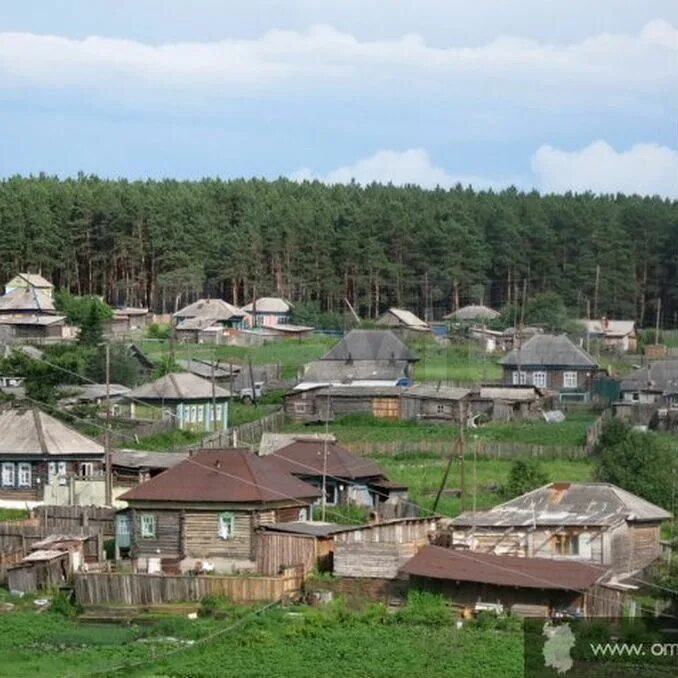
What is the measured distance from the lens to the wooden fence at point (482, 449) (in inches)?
2072

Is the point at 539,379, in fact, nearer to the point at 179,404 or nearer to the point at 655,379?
the point at 655,379

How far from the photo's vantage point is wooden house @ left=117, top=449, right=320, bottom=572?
1511 inches

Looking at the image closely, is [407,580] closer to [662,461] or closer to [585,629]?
[585,629]

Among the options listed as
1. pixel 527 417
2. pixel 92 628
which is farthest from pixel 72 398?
pixel 92 628

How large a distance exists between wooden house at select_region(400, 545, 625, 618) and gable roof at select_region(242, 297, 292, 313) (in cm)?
5602

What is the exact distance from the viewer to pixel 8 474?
4878 centimetres

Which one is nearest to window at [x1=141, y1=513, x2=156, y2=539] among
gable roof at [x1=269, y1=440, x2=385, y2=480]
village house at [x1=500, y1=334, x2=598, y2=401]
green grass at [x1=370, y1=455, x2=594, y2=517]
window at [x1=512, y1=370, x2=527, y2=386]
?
gable roof at [x1=269, y1=440, x2=385, y2=480]

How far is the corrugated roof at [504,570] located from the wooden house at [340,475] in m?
10.1

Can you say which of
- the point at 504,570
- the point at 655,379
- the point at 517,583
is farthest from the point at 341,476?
the point at 655,379

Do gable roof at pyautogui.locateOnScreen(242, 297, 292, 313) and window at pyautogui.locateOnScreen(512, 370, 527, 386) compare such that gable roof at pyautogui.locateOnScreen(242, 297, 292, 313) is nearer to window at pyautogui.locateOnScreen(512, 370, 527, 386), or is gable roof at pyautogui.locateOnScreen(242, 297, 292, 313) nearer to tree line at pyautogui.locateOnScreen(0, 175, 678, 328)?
tree line at pyautogui.locateOnScreen(0, 175, 678, 328)

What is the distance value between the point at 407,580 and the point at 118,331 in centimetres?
4958

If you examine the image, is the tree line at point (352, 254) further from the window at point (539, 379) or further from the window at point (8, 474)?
the window at point (8, 474)

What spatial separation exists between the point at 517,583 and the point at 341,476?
13.0 meters

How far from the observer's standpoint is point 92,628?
3347 centimetres
